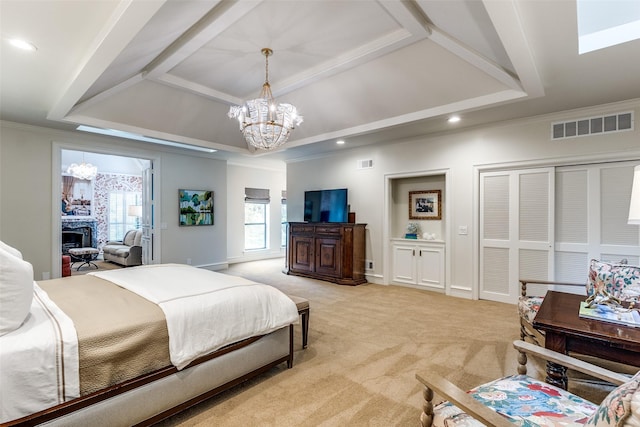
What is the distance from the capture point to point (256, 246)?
29.0 ft

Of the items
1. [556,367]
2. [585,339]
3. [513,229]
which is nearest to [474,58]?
[513,229]

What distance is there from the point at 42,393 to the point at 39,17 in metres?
2.49

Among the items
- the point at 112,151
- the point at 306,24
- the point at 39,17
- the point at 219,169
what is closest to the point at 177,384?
the point at 39,17

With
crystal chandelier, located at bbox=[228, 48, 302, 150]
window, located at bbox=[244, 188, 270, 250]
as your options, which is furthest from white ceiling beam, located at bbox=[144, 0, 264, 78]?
window, located at bbox=[244, 188, 270, 250]

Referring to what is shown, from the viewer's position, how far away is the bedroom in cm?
369

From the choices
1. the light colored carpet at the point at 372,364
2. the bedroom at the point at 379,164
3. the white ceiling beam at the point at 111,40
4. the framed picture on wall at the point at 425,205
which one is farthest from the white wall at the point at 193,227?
the framed picture on wall at the point at 425,205

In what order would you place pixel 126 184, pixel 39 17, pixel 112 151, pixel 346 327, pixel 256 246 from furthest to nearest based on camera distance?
pixel 126 184
pixel 256 246
pixel 112 151
pixel 346 327
pixel 39 17

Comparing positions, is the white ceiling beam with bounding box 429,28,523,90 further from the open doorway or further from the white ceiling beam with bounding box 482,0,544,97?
the open doorway

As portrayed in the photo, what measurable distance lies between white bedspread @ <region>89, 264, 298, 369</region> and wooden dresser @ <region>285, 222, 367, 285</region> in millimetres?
3197

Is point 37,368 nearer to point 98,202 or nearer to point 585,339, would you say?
point 585,339

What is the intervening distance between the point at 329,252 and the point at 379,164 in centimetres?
191

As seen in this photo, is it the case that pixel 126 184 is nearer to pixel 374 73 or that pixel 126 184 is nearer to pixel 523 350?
pixel 374 73

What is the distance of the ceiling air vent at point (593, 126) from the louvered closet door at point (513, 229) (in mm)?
507

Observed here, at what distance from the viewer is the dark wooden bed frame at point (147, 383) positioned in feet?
4.75
